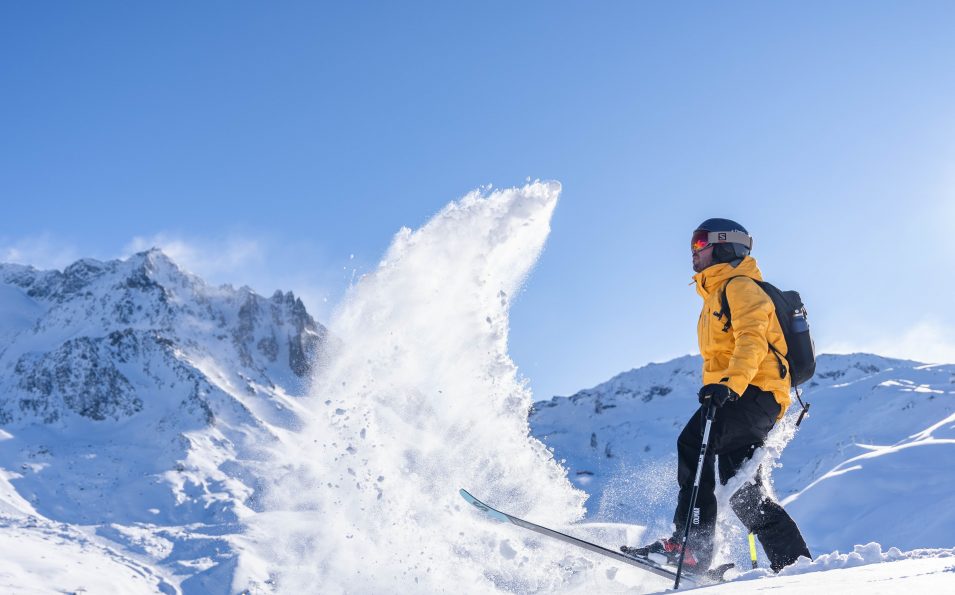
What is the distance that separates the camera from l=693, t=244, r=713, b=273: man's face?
5.54 m

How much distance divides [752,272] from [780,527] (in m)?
1.81

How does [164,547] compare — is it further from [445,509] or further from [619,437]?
[445,509]

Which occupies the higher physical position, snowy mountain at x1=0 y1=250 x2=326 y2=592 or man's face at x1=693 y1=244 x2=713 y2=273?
snowy mountain at x1=0 y1=250 x2=326 y2=592

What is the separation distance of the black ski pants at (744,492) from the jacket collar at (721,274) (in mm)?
804

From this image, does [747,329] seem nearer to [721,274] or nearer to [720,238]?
[721,274]

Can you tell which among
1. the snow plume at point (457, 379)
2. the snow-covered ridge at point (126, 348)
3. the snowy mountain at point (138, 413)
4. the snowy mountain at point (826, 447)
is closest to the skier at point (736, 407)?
the snowy mountain at point (826, 447)

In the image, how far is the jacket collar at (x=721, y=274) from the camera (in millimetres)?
5270

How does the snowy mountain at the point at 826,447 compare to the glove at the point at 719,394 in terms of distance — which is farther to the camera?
the snowy mountain at the point at 826,447

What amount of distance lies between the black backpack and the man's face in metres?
0.42

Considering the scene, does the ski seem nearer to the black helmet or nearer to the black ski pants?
the black ski pants

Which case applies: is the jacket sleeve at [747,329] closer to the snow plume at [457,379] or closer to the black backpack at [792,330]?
the black backpack at [792,330]

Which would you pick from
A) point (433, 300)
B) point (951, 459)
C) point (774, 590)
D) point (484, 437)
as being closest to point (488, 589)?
point (484, 437)

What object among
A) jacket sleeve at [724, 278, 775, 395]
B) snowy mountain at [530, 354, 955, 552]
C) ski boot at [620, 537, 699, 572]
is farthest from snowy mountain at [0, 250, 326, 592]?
jacket sleeve at [724, 278, 775, 395]

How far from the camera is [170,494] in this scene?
119562mm
